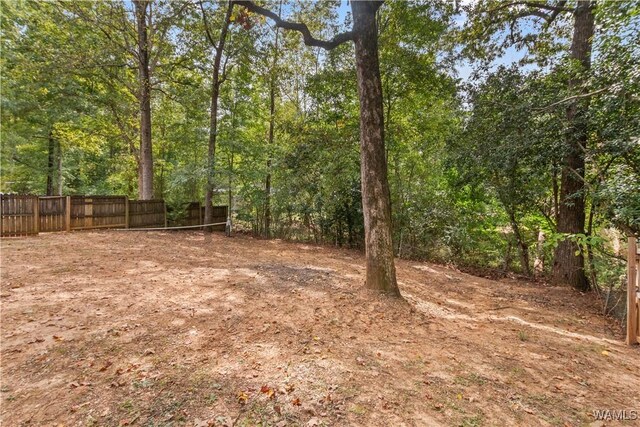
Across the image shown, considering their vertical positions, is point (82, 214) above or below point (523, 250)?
above

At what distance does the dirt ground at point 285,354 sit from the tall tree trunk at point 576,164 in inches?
61.9

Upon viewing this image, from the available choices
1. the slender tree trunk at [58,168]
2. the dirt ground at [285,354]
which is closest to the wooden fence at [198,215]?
the dirt ground at [285,354]

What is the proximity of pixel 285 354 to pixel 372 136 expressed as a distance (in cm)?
296

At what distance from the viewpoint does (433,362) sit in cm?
268

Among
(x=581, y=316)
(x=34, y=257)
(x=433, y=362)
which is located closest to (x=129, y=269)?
(x=34, y=257)

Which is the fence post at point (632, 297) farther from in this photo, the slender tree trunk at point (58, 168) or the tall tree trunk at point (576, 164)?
→ the slender tree trunk at point (58, 168)

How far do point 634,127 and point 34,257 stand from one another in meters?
10.1

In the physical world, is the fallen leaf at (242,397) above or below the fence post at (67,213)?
below

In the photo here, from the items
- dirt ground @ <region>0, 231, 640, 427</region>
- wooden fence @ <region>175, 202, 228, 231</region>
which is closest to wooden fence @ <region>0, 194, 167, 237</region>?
wooden fence @ <region>175, 202, 228, 231</region>

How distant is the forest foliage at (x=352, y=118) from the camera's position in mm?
5027

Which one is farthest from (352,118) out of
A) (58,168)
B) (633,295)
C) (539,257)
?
(58,168)

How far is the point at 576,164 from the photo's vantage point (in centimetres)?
560

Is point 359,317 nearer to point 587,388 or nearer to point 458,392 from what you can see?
point 458,392

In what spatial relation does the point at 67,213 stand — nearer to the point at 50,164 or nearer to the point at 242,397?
the point at 50,164
